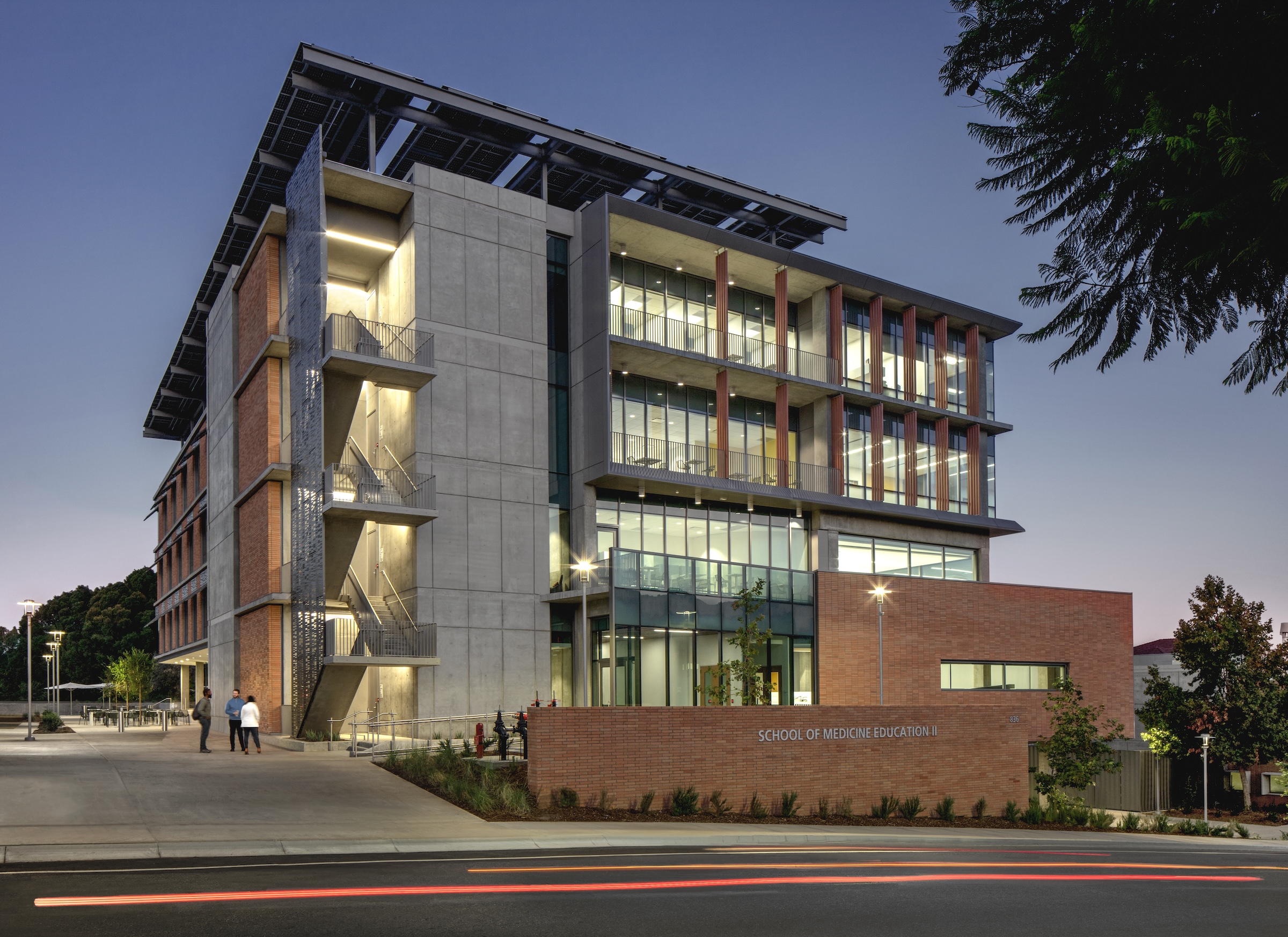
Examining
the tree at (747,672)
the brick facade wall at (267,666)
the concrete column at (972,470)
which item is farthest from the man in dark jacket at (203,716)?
the concrete column at (972,470)

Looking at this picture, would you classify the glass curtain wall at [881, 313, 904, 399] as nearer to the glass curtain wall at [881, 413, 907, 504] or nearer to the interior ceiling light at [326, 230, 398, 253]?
the glass curtain wall at [881, 413, 907, 504]

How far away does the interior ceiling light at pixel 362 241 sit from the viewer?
117 feet

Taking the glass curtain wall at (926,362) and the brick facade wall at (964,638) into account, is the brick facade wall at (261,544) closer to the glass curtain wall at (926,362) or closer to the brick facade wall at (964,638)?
the brick facade wall at (964,638)

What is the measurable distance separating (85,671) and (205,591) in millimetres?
47893

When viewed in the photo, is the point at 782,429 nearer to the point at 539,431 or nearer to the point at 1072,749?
the point at 539,431

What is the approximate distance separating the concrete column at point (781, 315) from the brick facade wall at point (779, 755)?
61.1 ft

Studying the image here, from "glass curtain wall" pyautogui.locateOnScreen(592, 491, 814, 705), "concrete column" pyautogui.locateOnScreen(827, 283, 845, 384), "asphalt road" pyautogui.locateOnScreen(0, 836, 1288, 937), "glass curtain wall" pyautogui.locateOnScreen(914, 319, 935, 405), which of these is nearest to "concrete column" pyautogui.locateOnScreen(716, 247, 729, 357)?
"glass curtain wall" pyautogui.locateOnScreen(592, 491, 814, 705)

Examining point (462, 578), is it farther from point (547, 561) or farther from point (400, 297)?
point (400, 297)

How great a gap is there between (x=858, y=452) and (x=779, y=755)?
23192mm

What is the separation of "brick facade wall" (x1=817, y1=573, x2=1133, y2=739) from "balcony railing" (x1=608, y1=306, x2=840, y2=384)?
8869 millimetres

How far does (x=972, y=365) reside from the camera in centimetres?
4922

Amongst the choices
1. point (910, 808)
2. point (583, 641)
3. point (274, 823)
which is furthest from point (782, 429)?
point (274, 823)

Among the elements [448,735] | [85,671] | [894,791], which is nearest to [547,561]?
[448,735]

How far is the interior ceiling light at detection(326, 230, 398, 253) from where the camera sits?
35.8 metres
